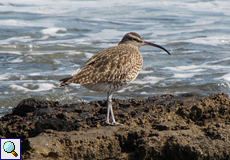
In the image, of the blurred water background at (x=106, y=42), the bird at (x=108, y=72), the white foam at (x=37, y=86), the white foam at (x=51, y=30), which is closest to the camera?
the bird at (x=108, y=72)

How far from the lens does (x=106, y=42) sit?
15.3 meters

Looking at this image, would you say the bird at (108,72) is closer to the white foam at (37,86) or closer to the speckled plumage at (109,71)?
the speckled plumage at (109,71)

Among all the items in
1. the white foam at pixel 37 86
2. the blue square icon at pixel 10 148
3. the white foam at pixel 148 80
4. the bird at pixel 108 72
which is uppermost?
the bird at pixel 108 72

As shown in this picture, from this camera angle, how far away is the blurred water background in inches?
368

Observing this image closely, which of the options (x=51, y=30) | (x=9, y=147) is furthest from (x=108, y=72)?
(x=51, y=30)

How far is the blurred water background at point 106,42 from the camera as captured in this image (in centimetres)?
935

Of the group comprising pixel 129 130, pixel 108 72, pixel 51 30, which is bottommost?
pixel 129 130

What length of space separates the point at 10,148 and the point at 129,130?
1.46m

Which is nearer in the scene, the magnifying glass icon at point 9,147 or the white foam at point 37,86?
the magnifying glass icon at point 9,147

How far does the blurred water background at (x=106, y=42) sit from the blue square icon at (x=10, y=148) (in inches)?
112

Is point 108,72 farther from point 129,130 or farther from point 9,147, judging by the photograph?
point 9,147

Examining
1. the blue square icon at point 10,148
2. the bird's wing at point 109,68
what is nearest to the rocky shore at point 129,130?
the blue square icon at point 10,148

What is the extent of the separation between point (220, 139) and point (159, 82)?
5.70 metres

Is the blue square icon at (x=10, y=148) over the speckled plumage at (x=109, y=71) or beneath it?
beneath
